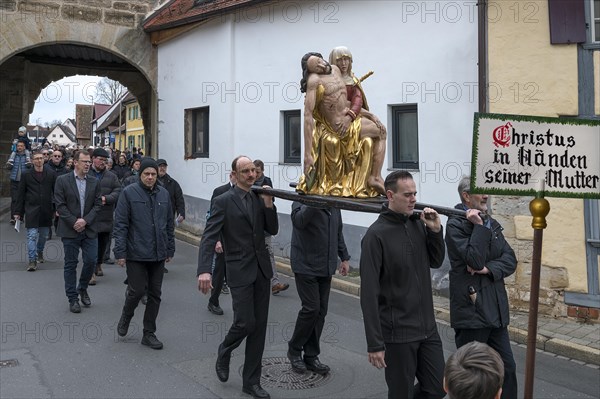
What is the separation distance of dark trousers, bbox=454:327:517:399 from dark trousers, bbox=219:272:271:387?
1.60 m

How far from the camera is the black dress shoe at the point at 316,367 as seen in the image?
213 inches

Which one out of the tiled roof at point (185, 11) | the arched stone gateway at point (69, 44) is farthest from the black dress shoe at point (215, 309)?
the arched stone gateway at point (69, 44)

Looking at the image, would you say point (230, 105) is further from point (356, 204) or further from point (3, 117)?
point (3, 117)

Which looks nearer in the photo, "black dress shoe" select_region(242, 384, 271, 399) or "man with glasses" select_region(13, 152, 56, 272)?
"black dress shoe" select_region(242, 384, 271, 399)

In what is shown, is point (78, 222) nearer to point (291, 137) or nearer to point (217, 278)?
point (217, 278)

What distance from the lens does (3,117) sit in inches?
800

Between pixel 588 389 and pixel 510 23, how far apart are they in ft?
15.4

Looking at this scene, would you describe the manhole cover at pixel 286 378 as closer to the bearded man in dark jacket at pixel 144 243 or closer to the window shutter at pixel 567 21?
the bearded man in dark jacket at pixel 144 243

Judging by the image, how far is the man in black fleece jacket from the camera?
3.61 meters

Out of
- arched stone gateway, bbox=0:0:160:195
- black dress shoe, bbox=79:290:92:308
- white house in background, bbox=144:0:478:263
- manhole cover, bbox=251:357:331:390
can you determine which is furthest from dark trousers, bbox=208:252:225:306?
arched stone gateway, bbox=0:0:160:195

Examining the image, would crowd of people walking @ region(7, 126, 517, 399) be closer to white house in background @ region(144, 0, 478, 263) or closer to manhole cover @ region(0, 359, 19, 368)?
manhole cover @ region(0, 359, 19, 368)

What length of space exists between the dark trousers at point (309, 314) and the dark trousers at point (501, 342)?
1.46 m

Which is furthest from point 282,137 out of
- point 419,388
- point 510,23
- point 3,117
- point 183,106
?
point 3,117

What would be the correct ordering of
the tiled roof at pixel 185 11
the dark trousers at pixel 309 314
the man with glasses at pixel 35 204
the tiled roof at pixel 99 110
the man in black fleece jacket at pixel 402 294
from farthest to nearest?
the tiled roof at pixel 99 110 < the tiled roof at pixel 185 11 < the man with glasses at pixel 35 204 < the dark trousers at pixel 309 314 < the man in black fleece jacket at pixel 402 294
